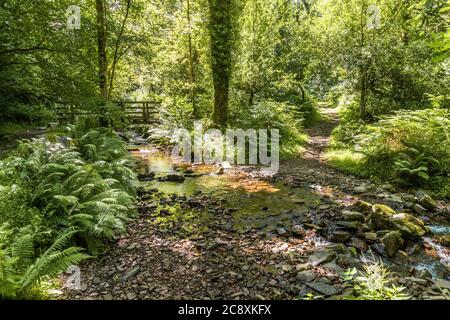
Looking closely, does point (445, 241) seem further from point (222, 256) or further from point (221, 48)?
point (221, 48)

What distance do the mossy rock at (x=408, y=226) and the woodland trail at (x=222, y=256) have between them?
2.32ft

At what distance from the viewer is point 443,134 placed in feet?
28.1

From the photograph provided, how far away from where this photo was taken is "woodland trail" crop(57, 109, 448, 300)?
13.1 ft

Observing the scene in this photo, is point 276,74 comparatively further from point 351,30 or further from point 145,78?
point 145,78

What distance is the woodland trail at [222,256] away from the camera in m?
3.99

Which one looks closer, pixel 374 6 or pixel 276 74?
pixel 374 6

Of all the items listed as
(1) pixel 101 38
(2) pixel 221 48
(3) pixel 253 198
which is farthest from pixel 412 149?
(1) pixel 101 38

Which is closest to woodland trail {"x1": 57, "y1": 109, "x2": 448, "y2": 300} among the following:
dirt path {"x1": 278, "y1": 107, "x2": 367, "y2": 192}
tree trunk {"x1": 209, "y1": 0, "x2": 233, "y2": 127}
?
dirt path {"x1": 278, "y1": 107, "x2": 367, "y2": 192}

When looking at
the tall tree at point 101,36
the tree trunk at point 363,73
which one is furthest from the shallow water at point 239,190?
the tree trunk at point 363,73

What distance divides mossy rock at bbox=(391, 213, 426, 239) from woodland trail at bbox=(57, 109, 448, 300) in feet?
2.32

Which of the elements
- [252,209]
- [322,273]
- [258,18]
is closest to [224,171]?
[252,209]

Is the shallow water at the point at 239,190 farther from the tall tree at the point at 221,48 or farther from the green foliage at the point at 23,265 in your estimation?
the green foliage at the point at 23,265

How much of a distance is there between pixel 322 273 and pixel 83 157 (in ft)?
20.5

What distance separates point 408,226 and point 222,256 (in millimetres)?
3421
